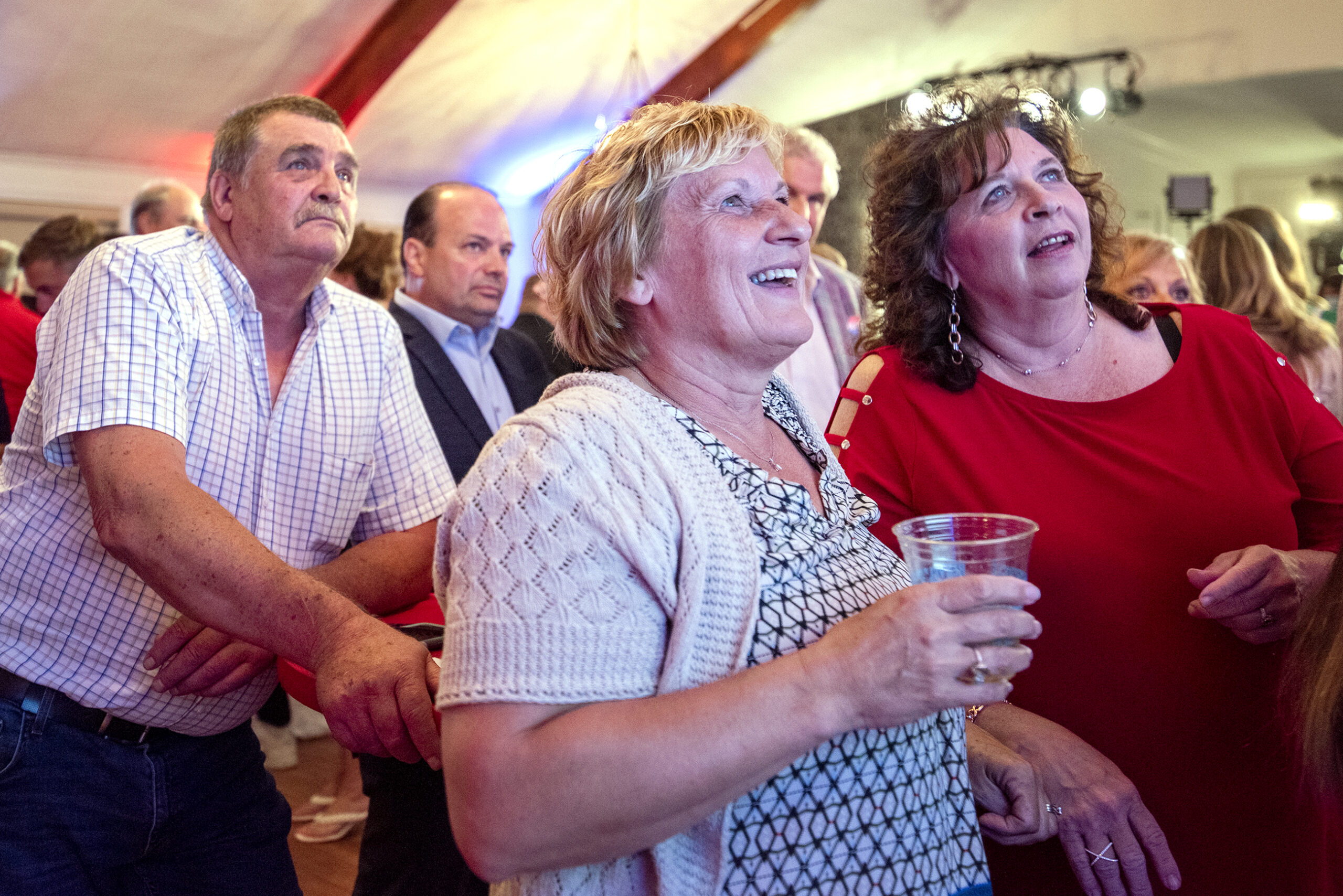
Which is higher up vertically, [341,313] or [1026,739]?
[341,313]

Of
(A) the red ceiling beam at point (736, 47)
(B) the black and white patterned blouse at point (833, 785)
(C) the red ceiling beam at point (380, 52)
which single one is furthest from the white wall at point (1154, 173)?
(B) the black and white patterned blouse at point (833, 785)

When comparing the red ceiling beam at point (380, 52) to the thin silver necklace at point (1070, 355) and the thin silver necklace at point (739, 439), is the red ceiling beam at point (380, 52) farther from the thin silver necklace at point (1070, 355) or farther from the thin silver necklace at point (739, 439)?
the thin silver necklace at point (739, 439)

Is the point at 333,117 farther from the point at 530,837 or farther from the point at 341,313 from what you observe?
the point at 530,837

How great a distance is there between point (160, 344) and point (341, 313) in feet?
1.36

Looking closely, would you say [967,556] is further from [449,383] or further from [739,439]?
[449,383]

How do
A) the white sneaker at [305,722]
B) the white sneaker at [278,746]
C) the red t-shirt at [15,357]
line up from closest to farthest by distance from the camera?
the red t-shirt at [15,357], the white sneaker at [278,746], the white sneaker at [305,722]

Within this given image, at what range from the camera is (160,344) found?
1.53m

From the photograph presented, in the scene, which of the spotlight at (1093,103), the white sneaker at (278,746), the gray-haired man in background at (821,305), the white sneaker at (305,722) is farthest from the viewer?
the spotlight at (1093,103)

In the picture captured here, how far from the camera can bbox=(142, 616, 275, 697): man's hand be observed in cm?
147

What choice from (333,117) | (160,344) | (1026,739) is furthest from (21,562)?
(1026,739)

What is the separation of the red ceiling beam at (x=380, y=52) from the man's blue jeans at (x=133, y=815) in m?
6.42

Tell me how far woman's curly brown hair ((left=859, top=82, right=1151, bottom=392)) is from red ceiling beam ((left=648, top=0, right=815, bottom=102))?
747 cm

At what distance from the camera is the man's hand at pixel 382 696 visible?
3.86 ft

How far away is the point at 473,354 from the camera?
3.66 m
